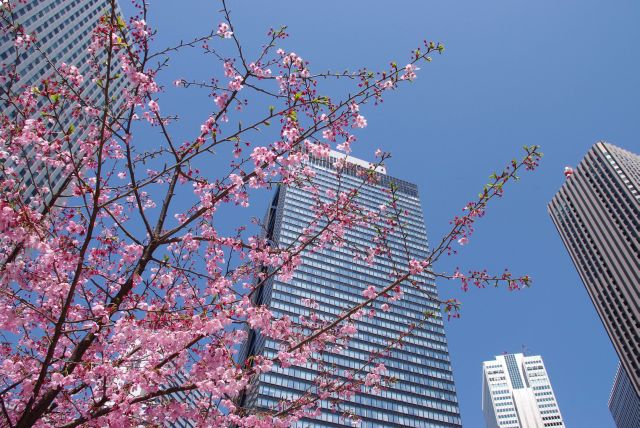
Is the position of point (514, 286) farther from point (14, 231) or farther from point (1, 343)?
point (1, 343)

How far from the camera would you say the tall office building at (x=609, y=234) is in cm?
7656

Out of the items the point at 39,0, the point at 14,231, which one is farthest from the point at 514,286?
the point at 39,0

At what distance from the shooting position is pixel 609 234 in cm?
8456

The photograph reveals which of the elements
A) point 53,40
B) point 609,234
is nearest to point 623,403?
point 609,234

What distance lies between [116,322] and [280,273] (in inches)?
108

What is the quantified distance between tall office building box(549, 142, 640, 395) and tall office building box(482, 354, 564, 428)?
108 m

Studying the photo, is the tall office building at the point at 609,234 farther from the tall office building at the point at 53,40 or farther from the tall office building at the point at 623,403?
the tall office building at the point at 53,40

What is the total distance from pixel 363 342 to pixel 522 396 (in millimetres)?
117124

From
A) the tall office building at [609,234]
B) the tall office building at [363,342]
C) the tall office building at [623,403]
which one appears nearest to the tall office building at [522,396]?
the tall office building at [623,403]

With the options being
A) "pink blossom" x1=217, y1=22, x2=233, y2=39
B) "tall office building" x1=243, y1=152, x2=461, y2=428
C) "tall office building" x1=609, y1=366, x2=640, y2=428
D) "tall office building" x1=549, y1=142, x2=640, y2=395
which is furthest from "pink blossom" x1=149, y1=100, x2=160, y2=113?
"tall office building" x1=609, y1=366, x2=640, y2=428

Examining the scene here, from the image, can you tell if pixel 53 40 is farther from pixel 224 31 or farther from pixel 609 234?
pixel 609 234

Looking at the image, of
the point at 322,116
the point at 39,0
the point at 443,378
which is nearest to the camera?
the point at 322,116

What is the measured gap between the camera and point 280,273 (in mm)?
7406

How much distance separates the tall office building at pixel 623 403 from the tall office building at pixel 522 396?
27.7m
